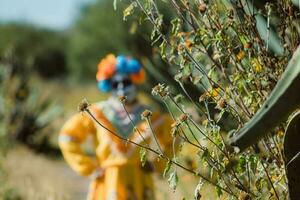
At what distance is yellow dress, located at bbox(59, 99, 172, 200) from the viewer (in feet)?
16.3

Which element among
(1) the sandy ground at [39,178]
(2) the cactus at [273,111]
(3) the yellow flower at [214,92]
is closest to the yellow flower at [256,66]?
(3) the yellow flower at [214,92]

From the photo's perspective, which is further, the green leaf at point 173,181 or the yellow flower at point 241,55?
the yellow flower at point 241,55

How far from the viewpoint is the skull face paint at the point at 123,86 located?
209 inches

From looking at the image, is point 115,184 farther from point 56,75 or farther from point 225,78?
point 56,75

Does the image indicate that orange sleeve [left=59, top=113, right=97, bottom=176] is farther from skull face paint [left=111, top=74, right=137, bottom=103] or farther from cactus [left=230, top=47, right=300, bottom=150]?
cactus [left=230, top=47, right=300, bottom=150]

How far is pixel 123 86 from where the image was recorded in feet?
17.5

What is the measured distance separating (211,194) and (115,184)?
1.89 metres

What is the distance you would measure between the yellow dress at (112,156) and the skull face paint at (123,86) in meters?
0.23

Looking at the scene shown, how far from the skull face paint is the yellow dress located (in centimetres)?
23

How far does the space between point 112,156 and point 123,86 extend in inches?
22.4

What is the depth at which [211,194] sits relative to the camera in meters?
3.13

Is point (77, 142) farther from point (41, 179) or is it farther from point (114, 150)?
point (41, 179)

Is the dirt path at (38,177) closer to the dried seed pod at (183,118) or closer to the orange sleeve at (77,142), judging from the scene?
the orange sleeve at (77,142)

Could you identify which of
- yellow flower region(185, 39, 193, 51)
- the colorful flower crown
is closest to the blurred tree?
the colorful flower crown
